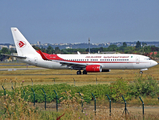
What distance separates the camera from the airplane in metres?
48.4

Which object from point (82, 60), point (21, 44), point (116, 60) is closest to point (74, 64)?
point (82, 60)

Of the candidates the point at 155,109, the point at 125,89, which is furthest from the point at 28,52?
the point at 155,109

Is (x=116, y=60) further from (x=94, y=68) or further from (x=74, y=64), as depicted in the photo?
(x=74, y=64)

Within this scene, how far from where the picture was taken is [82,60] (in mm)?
50781

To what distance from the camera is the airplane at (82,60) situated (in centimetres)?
4844

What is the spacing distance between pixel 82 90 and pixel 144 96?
666 cm

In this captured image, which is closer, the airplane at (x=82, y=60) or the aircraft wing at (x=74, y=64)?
the airplane at (x=82, y=60)

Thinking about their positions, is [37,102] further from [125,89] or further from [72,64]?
[72,64]

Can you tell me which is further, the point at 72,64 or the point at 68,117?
the point at 72,64

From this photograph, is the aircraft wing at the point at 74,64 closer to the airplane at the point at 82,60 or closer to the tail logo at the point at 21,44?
the airplane at the point at 82,60

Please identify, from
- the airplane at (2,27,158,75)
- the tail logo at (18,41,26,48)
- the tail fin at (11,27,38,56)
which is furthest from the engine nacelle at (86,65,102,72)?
the tail logo at (18,41,26,48)

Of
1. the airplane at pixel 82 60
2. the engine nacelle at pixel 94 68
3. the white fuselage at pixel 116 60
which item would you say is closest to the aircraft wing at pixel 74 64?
the airplane at pixel 82 60

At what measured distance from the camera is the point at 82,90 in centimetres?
2958

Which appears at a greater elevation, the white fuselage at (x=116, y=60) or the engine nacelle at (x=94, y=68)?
the white fuselage at (x=116, y=60)
